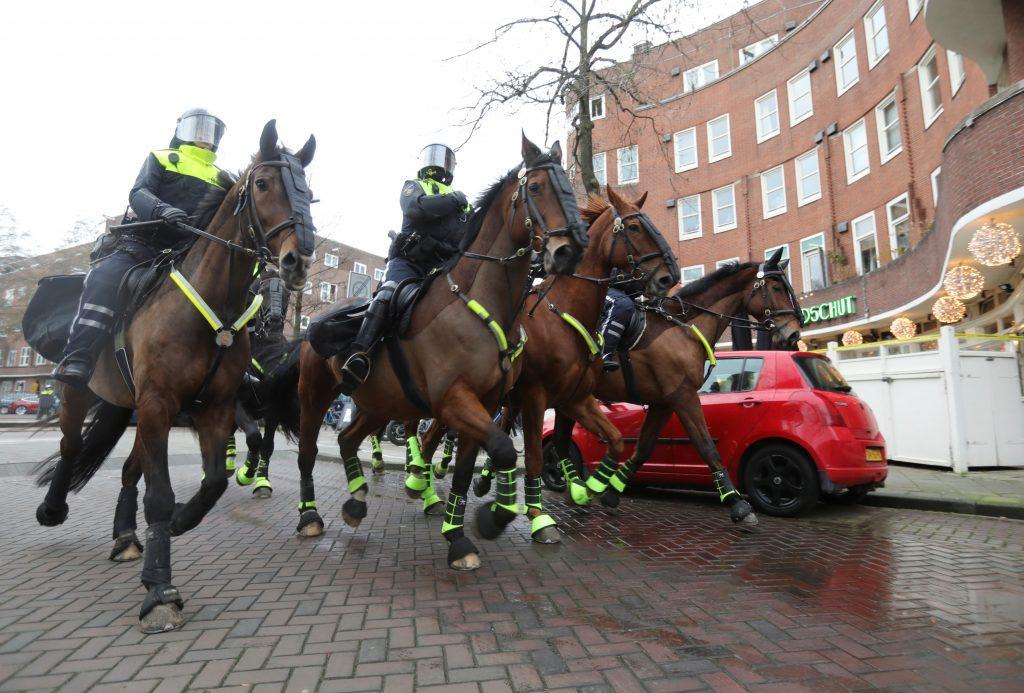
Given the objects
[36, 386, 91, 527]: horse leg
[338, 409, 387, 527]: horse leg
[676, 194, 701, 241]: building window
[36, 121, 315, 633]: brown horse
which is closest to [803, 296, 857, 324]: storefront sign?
[676, 194, 701, 241]: building window

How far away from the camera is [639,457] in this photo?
21.0ft

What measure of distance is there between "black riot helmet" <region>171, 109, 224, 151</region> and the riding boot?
74.7 inches

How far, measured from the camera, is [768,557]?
4625 mm

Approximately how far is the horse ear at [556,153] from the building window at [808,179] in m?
21.1

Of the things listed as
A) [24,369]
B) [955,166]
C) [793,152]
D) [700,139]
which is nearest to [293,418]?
[955,166]

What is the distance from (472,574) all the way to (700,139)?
27.4 meters

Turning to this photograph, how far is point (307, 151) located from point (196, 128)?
124cm

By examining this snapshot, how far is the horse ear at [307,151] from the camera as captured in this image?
402 centimetres

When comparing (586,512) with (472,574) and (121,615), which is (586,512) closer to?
(472,574)

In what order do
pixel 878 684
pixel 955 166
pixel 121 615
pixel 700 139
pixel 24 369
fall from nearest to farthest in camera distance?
pixel 878 684 < pixel 121 615 < pixel 955 166 < pixel 700 139 < pixel 24 369

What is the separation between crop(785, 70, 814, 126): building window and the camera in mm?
22828

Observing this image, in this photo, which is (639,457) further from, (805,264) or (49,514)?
(805,264)

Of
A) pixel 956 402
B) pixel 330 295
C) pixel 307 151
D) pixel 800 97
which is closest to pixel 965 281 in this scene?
pixel 956 402

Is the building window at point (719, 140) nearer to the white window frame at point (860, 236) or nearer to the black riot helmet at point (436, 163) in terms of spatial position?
the white window frame at point (860, 236)
